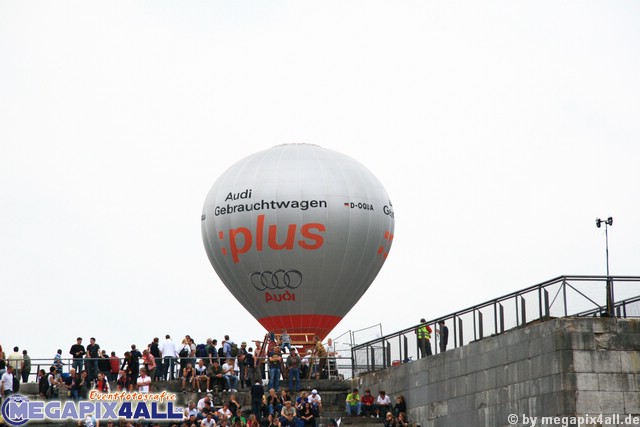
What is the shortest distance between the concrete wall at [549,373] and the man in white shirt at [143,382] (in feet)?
30.0

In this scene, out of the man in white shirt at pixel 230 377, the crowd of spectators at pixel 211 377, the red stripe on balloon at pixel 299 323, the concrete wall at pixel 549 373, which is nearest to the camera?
the concrete wall at pixel 549 373

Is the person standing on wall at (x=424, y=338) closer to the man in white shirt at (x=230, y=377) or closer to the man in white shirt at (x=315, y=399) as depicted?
the man in white shirt at (x=315, y=399)

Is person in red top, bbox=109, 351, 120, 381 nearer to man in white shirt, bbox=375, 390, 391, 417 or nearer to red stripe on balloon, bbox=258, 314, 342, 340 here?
man in white shirt, bbox=375, 390, 391, 417

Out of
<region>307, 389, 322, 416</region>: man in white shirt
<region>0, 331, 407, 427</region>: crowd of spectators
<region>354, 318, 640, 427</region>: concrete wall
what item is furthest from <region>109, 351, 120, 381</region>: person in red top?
<region>354, 318, 640, 427</region>: concrete wall

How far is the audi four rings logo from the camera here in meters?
61.4

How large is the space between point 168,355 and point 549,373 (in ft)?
50.9

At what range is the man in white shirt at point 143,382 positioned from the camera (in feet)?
157

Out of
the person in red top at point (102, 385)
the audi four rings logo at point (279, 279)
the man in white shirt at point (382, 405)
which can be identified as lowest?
the man in white shirt at point (382, 405)

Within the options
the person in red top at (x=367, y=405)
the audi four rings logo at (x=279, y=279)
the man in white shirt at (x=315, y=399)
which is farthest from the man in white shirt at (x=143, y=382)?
the audi four rings logo at (x=279, y=279)

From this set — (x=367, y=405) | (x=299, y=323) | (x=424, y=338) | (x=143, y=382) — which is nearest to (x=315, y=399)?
(x=367, y=405)

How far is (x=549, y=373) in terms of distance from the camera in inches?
1542

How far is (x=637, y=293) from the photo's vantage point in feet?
131

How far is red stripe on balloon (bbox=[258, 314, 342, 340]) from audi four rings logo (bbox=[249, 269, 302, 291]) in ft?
4.13

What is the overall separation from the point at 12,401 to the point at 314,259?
17.3 metres
